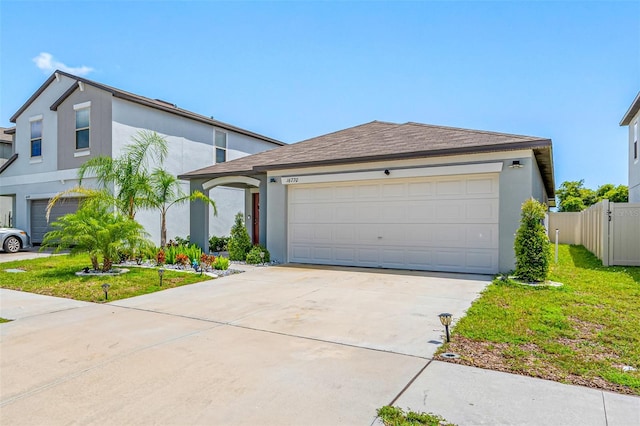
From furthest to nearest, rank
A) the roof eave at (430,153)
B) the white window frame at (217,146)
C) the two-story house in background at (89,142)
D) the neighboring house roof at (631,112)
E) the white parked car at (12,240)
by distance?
the white window frame at (217,146) → the white parked car at (12,240) → the two-story house in background at (89,142) → the neighboring house roof at (631,112) → the roof eave at (430,153)

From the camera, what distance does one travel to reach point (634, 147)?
1658cm

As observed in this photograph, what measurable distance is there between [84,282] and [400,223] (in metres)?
7.84

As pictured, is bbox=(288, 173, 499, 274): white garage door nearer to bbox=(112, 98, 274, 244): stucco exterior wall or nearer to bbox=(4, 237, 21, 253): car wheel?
bbox=(112, 98, 274, 244): stucco exterior wall

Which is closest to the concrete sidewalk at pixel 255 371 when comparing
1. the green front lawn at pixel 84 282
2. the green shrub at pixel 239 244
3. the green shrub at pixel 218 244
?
the green front lawn at pixel 84 282

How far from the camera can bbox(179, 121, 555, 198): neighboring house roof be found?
9422 mm

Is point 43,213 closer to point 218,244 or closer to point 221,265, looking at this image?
point 218,244

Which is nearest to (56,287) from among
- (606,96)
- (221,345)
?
(221,345)

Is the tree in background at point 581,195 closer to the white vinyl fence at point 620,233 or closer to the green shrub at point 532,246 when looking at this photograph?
the white vinyl fence at point 620,233

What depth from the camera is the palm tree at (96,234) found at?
363 inches

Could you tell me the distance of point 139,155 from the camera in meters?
13.2

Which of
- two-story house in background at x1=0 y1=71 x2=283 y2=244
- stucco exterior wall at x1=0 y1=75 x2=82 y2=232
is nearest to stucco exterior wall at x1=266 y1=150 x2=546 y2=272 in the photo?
two-story house in background at x1=0 y1=71 x2=283 y2=244

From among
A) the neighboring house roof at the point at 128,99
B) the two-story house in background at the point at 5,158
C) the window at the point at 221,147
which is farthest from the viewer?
the two-story house in background at the point at 5,158

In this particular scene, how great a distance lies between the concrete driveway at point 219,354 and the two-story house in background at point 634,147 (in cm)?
1291

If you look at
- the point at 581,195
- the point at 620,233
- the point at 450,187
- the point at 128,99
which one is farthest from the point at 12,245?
the point at 581,195
